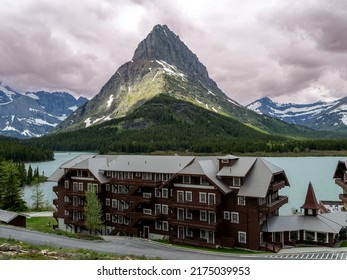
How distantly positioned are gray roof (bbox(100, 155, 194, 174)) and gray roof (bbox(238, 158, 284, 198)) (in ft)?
31.8

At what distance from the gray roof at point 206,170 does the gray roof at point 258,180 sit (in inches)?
94.2

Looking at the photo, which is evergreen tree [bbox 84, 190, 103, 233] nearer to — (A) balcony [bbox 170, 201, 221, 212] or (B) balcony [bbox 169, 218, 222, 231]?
(B) balcony [bbox 169, 218, 222, 231]

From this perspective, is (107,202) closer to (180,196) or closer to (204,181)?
(180,196)

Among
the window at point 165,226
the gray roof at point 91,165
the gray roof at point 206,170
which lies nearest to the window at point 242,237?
the gray roof at point 206,170

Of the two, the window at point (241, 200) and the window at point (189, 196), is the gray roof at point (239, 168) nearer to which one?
the window at point (241, 200)

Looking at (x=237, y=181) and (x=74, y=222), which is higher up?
(x=237, y=181)

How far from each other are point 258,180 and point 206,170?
699 cm

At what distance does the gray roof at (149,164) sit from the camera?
52.1 metres

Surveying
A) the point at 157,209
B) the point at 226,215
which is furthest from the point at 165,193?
the point at 226,215

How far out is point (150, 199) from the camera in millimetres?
53000

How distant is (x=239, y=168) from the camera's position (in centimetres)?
4766

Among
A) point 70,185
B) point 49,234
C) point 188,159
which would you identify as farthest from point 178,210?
point 70,185

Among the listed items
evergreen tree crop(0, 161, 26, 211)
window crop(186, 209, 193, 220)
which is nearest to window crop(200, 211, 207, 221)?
window crop(186, 209, 193, 220)

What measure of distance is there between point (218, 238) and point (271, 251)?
702 cm
